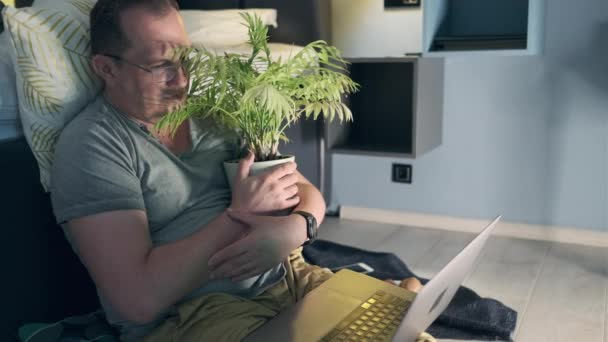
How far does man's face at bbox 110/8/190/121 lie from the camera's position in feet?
3.17

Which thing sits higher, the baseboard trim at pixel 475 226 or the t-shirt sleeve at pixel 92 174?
the t-shirt sleeve at pixel 92 174

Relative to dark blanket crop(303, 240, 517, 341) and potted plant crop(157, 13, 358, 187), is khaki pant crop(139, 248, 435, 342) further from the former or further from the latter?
dark blanket crop(303, 240, 517, 341)

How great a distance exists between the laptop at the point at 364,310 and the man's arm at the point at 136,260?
146 millimetres

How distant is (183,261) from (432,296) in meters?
0.36

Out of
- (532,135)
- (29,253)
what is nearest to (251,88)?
(29,253)

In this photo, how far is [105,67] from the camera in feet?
3.25

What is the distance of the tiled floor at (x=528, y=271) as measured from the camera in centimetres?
164

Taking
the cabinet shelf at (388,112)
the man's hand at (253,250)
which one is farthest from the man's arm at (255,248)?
the cabinet shelf at (388,112)

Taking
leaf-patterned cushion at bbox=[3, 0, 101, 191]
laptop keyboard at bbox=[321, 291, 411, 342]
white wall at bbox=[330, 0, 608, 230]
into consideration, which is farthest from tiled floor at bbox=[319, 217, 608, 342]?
leaf-patterned cushion at bbox=[3, 0, 101, 191]

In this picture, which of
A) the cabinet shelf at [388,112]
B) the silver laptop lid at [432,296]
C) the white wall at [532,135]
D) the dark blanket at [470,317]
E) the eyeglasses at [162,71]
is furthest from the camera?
the cabinet shelf at [388,112]

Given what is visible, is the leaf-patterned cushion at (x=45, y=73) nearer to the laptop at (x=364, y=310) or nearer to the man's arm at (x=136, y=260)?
the man's arm at (x=136, y=260)

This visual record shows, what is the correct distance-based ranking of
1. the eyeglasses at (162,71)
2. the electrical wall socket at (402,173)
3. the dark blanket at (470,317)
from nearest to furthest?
the eyeglasses at (162,71), the dark blanket at (470,317), the electrical wall socket at (402,173)

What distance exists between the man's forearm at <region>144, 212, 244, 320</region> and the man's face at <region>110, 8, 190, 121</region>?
0.23 meters

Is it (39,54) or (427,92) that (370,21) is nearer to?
(427,92)
